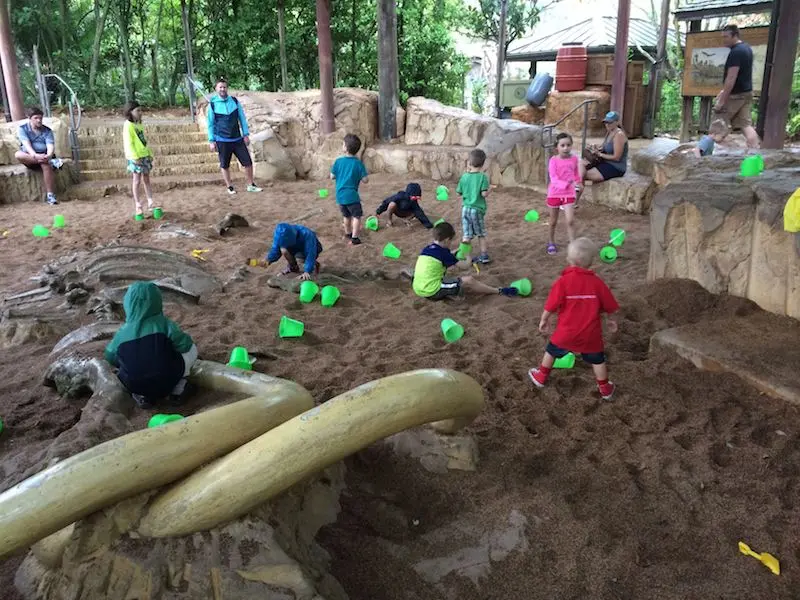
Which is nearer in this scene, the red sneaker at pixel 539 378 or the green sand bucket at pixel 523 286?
the red sneaker at pixel 539 378

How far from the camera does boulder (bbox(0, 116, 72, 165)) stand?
10672mm

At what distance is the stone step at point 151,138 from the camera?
1159 centimetres

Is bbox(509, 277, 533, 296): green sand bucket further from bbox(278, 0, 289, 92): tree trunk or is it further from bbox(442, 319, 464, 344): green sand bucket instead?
bbox(278, 0, 289, 92): tree trunk

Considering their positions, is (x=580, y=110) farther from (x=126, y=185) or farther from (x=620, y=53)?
(x=126, y=185)

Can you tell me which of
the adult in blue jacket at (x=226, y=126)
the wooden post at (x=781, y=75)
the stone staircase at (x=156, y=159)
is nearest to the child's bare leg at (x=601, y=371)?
the wooden post at (x=781, y=75)

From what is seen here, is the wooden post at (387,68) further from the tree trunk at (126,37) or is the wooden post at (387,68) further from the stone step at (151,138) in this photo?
the tree trunk at (126,37)

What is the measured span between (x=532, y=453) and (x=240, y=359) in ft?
5.99

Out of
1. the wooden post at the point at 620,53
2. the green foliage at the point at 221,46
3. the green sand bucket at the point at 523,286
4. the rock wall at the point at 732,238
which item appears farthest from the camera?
the green foliage at the point at 221,46

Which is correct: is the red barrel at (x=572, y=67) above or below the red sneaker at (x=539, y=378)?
above

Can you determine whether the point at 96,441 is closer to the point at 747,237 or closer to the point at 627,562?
the point at 627,562

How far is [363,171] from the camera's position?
7.25m

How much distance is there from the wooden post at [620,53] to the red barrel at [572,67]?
262 centimetres

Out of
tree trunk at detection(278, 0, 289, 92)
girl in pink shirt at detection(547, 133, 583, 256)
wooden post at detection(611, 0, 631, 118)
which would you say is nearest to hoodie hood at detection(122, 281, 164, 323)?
girl in pink shirt at detection(547, 133, 583, 256)

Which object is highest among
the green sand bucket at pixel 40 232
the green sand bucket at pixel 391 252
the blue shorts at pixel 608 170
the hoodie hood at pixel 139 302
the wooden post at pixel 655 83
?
the wooden post at pixel 655 83
